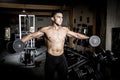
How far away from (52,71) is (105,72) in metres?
1.35

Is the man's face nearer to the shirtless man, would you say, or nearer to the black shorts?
the shirtless man

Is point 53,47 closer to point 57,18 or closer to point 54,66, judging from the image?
point 54,66

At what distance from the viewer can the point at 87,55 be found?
3.76m

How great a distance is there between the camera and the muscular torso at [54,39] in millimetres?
2320

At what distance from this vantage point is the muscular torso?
7.61ft

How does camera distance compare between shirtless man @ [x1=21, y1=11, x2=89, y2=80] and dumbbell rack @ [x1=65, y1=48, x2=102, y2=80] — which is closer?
shirtless man @ [x1=21, y1=11, x2=89, y2=80]

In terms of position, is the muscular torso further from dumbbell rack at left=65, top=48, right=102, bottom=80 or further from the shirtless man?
dumbbell rack at left=65, top=48, right=102, bottom=80

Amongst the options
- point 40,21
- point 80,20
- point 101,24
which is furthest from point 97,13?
point 40,21

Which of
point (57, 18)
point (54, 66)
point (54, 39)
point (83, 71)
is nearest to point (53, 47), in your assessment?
point (54, 39)

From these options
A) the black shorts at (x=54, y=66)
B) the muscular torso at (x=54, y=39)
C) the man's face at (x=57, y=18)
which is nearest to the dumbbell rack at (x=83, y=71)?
the black shorts at (x=54, y=66)

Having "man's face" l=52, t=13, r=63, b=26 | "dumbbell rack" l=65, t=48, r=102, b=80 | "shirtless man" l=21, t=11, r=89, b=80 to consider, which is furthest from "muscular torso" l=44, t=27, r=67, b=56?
"dumbbell rack" l=65, t=48, r=102, b=80

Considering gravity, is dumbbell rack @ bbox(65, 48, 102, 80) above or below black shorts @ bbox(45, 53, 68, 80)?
below

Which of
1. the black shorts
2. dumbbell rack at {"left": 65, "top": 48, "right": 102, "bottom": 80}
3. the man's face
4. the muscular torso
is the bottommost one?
dumbbell rack at {"left": 65, "top": 48, "right": 102, "bottom": 80}

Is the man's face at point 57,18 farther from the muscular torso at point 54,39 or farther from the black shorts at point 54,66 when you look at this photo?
the black shorts at point 54,66
